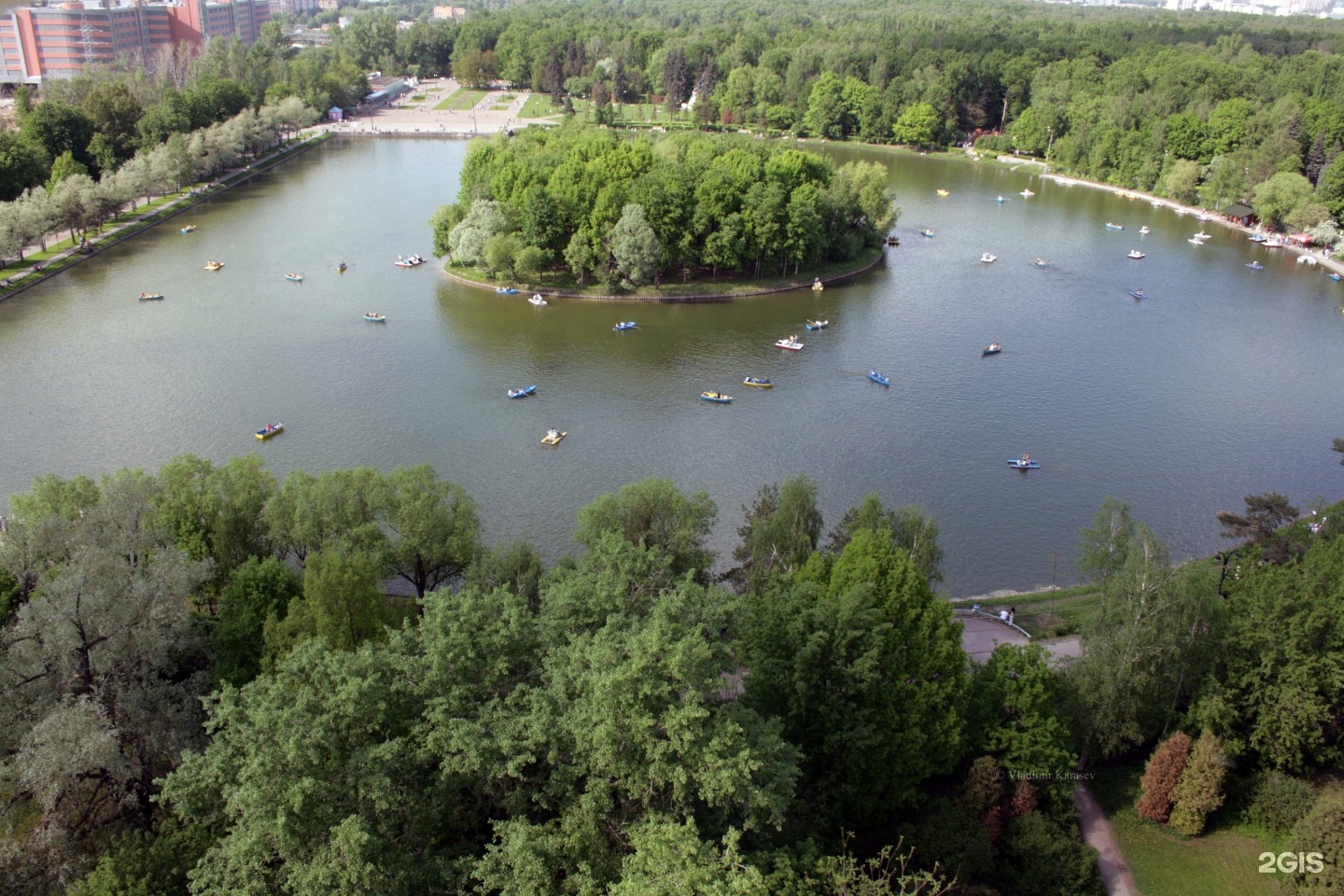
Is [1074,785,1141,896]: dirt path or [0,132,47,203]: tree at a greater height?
[0,132,47,203]: tree

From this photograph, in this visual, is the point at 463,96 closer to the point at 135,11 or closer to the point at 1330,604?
the point at 135,11

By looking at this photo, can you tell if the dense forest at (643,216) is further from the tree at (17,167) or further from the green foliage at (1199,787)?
the green foliage at (1199,787)

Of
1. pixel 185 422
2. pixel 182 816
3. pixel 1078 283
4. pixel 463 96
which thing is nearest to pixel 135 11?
pixel 463 96

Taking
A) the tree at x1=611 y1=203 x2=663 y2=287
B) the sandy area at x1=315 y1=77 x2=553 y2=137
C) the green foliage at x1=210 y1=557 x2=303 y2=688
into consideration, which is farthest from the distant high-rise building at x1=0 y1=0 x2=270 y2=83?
the green foliage at x1=210 y1=557 x2=303 y2=688

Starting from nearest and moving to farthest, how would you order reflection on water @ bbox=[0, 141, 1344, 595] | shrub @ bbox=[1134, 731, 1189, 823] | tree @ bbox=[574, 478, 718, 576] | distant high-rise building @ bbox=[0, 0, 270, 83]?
shrub @ bbox=[1134, 731, 1189, 823] < tree @ bbox=[574, 478, 718, 576] < reflection on water @ bbox=[0, 141, 1344, 595] < distant high-rise building @ bbox=[0, 0, 270, 83]

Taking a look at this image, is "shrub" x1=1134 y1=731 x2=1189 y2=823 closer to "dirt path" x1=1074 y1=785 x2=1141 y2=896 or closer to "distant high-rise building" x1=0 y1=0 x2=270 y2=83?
"dirt path" x1=1074 y1=785 x2=1141 y2=896

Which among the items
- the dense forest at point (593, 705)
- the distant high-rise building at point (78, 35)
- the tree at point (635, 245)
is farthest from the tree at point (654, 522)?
the distant high-rise building at point (78, 35)

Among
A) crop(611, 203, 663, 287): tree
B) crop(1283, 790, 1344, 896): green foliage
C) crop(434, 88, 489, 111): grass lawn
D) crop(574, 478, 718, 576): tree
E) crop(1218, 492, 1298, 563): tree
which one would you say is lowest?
crop(1283, 790, 1344, 896): green foliage
